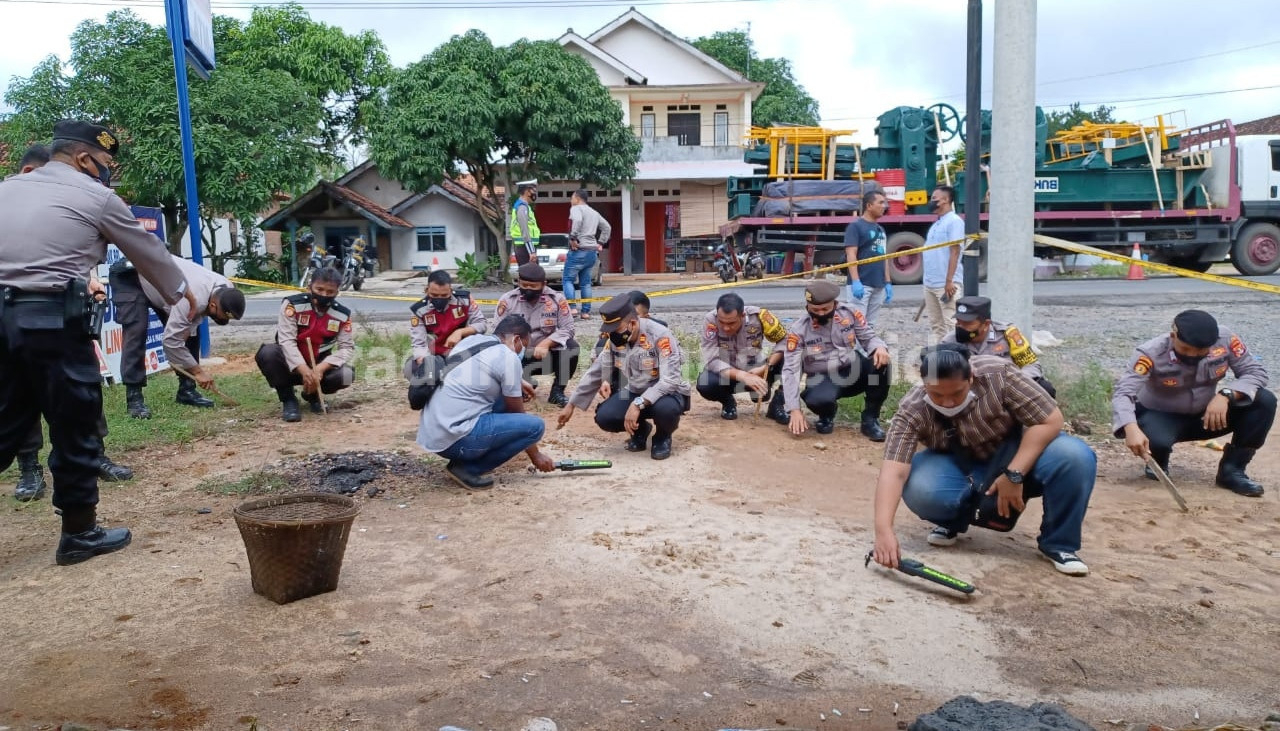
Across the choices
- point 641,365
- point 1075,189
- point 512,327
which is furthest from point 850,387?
point 1075,189

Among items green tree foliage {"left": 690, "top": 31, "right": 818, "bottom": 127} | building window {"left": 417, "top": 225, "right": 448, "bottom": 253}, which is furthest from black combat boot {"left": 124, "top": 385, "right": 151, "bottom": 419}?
green tree foliage {"left": 690, "top": 31, "right": 818, "bottom": 127}

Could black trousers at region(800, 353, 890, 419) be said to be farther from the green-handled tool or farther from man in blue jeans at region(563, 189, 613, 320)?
man in blue jeans at region(563, 189, 613, 320)

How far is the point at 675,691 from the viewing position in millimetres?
3273

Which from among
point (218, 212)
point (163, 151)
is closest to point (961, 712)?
point (163, 151)

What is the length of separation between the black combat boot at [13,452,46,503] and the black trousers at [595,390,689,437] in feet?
10.9

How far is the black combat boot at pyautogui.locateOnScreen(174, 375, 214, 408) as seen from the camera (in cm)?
804

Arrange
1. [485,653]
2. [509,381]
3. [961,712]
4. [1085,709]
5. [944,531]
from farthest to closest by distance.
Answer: [509,381], [944,531], [485,653], [1085,709], [961,712]

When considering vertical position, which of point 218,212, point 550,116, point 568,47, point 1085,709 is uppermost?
point 568,47

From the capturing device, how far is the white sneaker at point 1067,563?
435cm

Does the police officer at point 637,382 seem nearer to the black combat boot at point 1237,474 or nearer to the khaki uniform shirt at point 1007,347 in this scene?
the khaki uniform shirt at point 1007,347

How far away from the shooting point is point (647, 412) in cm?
654

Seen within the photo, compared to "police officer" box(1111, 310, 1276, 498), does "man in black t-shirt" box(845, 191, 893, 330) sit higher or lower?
higher

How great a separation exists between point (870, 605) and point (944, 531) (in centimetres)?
99

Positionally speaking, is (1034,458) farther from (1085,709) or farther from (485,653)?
(485,653)
